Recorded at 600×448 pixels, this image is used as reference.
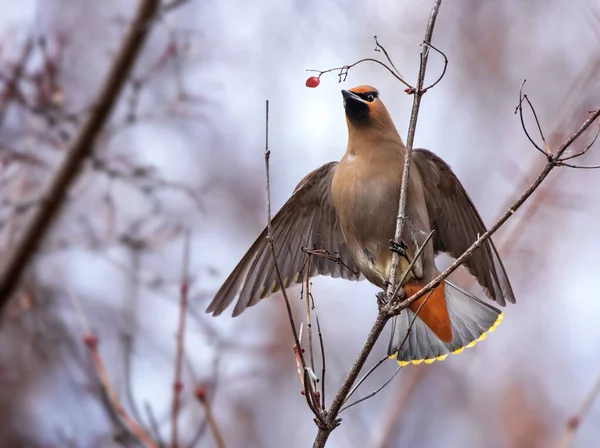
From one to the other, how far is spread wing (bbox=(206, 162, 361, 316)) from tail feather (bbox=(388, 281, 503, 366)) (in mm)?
392

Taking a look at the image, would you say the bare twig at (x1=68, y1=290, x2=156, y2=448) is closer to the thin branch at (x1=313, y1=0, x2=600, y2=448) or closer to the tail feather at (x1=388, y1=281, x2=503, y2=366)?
the thin branch at (x1=313, y1=0, x2=600, y2=448)

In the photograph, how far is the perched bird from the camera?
383cm

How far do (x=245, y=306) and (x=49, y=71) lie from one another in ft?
4.90

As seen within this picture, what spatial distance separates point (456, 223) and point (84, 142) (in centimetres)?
193

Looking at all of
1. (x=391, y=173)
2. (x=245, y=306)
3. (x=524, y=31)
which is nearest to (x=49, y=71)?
(x=245, y=306)

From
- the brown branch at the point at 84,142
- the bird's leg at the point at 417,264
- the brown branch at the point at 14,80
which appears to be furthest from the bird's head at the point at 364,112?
the brown branch at the point at 14,80

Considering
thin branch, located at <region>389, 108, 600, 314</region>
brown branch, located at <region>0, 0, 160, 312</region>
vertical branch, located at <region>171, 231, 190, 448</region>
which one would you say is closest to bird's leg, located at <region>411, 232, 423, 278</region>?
vertical branch, located at <region>171, 231, 190, 448</region>

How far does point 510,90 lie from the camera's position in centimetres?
756

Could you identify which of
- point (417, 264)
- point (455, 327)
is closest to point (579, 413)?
point (455, 327)

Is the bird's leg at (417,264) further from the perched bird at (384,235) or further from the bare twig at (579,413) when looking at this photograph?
the bare twig at (579,413)

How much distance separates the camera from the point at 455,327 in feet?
13.1

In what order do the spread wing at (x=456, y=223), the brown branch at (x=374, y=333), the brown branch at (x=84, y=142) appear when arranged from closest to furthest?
the brown branch at (x=374, y=333), the brown branch at (x=84, y=142), the spread wing at (x=456, y=223)

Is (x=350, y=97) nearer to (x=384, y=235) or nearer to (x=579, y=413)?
(x=384, y=235)

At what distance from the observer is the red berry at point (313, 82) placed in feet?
10.5
